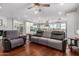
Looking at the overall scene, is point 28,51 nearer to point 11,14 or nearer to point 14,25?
point 14,25

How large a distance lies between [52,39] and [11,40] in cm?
128

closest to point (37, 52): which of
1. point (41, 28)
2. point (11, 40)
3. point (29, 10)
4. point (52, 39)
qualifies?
point (52, 39)

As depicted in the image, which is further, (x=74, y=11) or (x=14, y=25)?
(x=14, y=25)

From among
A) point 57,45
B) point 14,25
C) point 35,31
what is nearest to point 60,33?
point 57,45

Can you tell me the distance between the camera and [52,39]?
9.14 feet

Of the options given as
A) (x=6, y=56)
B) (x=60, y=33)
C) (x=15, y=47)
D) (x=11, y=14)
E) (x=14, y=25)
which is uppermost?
(x=11, y=14)

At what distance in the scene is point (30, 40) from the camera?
9.41 feet

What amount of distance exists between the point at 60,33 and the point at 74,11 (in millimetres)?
683

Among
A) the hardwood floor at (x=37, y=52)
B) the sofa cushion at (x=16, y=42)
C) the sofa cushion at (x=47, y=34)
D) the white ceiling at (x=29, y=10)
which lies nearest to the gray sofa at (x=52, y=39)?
the sofa cushion at (x=47, y=34)

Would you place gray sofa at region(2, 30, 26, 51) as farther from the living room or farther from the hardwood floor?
the hardwood floor

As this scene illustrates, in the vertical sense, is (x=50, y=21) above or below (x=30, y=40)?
above

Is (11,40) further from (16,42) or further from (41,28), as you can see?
(41,28)

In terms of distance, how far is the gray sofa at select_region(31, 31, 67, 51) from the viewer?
8.96ft

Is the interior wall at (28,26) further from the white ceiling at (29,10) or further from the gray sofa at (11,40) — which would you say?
the gray sofa at (11,40)
